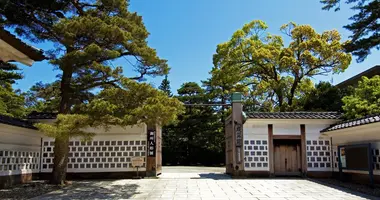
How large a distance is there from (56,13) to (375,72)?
71.2 ft

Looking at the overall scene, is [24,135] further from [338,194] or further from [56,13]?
[338,194]

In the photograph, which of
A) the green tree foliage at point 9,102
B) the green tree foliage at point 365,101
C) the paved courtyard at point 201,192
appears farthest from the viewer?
the green tree foliage at point 9,102

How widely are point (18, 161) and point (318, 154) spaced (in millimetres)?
12875

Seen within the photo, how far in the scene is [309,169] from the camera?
47.7 feet

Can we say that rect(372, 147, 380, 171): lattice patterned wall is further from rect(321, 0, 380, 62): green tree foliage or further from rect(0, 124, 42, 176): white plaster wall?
rect(0, 124, 42, 176): white plaster wall

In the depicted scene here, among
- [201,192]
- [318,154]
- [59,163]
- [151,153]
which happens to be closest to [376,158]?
[318,154]

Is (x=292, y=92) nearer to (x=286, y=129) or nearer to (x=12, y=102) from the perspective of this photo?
(x=286, y=129)

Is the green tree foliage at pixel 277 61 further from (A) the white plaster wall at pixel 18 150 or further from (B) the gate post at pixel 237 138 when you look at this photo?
(A) the white plaster wall at pixel 18 150

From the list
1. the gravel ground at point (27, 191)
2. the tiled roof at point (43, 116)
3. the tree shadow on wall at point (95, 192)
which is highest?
the tiled roof at point (43, 116)

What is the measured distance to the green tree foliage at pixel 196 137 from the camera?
99.5 feet

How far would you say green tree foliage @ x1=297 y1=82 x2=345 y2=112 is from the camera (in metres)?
21.7

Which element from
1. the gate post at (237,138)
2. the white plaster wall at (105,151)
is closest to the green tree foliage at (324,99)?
the gate post at (237,138)

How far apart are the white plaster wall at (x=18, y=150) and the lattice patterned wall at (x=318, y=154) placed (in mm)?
12296

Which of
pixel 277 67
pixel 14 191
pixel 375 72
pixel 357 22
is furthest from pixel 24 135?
pixel 375 72
